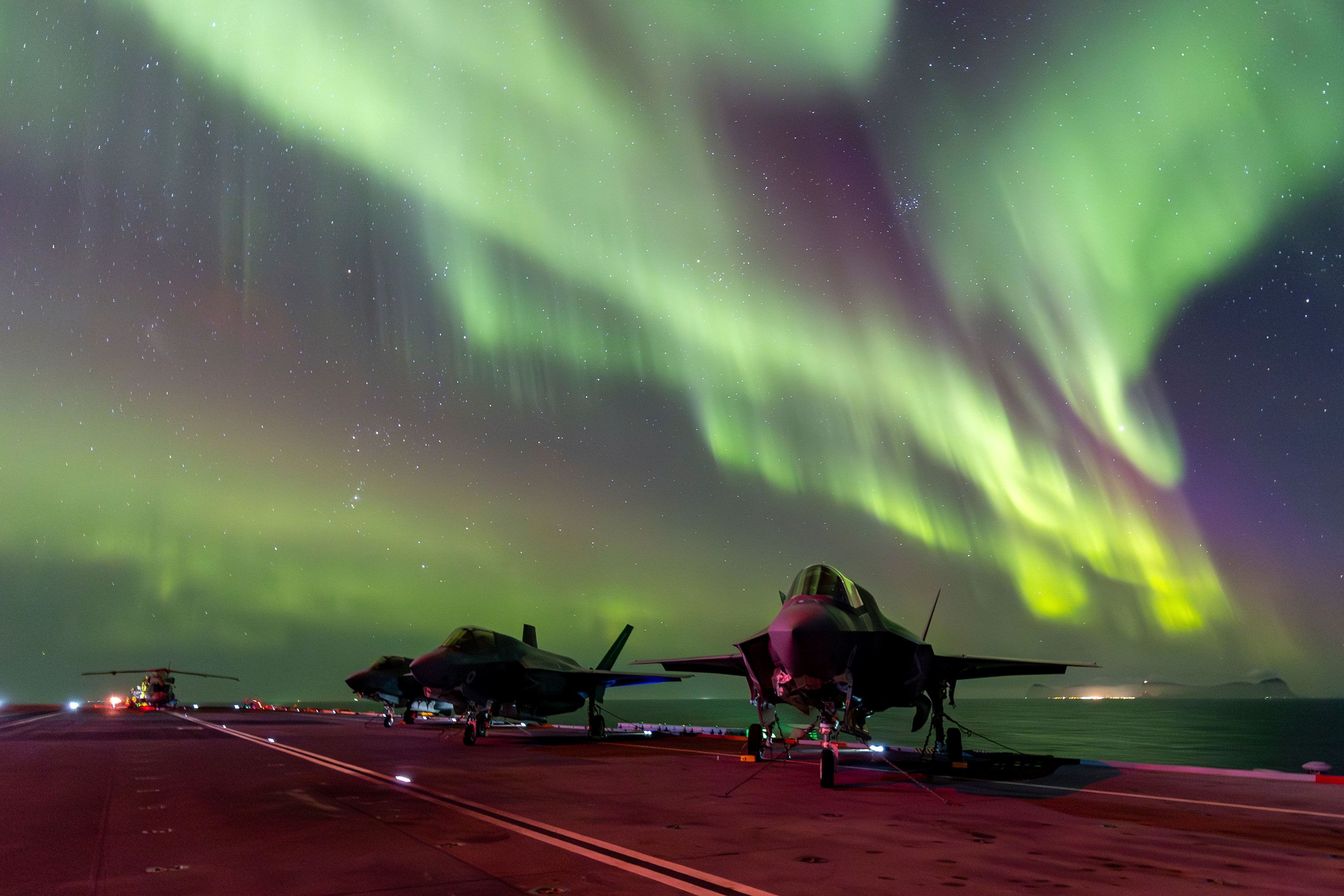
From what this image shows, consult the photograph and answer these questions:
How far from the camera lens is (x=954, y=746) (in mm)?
17859

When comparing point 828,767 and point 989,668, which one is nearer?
point 828,767

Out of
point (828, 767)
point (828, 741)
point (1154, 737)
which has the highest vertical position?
point (828, 741)

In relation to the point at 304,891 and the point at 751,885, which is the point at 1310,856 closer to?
the point at 751,885

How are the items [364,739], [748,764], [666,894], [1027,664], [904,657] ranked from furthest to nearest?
1. [364,739]
2. [1027,664]
3. [748,764]
4. [904,657]
5. [666,894]

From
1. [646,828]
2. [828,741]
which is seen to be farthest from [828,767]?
[646,828]

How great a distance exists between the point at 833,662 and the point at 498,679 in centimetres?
1534

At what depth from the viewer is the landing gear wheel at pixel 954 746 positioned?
1758 cm

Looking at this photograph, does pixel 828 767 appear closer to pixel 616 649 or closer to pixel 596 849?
pixel 596 849

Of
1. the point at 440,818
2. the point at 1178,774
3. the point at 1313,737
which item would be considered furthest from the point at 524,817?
the point at 1313,737

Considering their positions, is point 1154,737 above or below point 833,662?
below

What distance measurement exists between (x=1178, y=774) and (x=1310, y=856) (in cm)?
930

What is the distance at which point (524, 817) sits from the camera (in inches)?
400

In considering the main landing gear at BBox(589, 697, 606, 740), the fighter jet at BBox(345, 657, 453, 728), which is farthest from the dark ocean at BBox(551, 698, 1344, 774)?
the fighter jet at BBox(345, 657, 453, 728)

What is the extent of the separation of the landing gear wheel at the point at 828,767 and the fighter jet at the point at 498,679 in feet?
45.4
